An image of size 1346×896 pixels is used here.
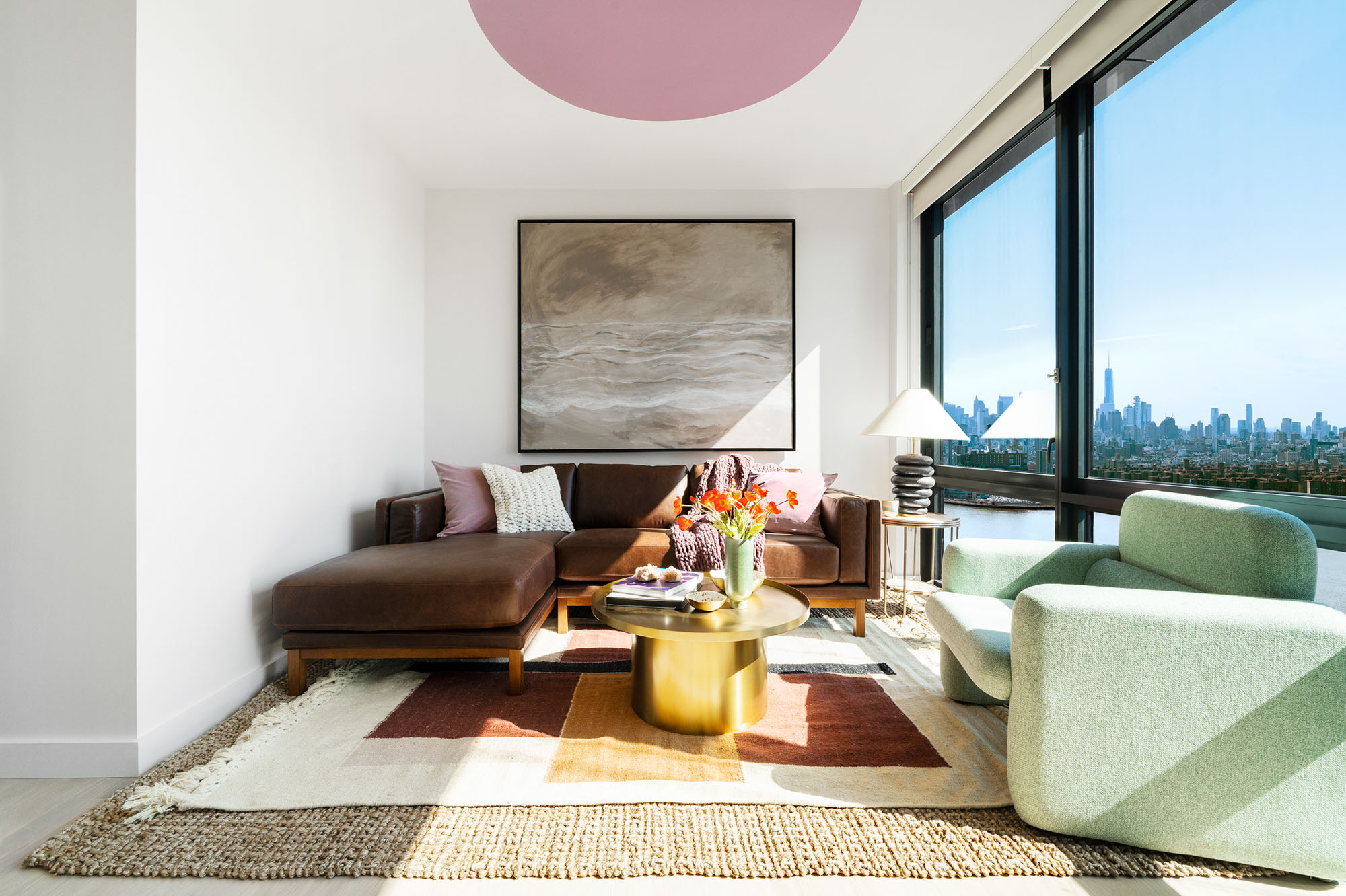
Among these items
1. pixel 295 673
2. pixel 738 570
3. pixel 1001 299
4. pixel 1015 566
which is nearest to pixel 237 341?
pixel 295 673

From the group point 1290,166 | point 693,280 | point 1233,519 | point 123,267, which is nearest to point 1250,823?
point 1233,519

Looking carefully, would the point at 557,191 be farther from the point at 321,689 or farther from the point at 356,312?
the point at 321,689

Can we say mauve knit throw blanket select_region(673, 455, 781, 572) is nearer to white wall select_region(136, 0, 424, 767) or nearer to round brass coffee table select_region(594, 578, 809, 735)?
round brass coffee table select_region(594, 578, 809, 735)

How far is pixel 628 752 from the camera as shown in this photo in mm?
2053

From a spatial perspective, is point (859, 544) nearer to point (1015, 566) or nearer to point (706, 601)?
point (1015, 566)

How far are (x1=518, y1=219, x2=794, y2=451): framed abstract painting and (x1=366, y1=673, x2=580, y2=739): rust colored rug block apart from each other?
2.05 m

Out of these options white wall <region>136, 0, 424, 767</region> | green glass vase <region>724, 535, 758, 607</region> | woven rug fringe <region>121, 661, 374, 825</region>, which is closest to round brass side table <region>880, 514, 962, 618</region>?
green glass vase <region>724, 535, 758, 607</region>

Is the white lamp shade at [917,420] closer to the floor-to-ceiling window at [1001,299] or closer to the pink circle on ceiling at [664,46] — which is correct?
the floor-to-ceiling window at [1001,299]

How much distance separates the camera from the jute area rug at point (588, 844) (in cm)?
150

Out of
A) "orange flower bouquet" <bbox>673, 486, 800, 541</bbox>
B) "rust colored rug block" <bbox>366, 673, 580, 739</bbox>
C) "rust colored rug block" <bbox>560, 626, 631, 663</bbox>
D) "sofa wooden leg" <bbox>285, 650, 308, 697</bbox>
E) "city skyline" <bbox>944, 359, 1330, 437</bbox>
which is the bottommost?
"rust colored rug block" <bbox>366, 673, 580, 739</bbox>

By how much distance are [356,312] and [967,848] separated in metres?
3.50

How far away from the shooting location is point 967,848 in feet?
5.19

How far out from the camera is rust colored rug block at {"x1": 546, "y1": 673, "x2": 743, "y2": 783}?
75.3 inches

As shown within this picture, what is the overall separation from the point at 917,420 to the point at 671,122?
212 centimetres
